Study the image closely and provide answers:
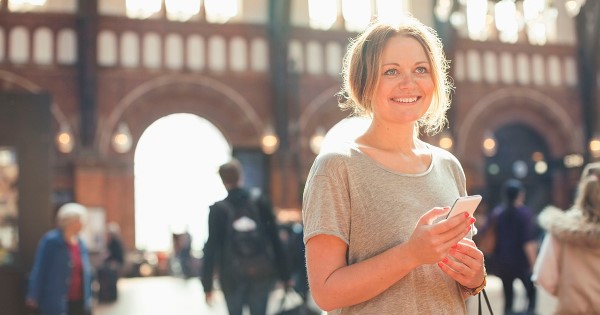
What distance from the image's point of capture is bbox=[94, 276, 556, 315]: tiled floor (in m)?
10.1

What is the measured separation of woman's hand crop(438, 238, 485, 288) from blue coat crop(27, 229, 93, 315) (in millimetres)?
4979

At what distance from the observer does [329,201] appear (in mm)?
1569

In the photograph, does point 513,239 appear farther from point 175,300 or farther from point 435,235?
point 175,300

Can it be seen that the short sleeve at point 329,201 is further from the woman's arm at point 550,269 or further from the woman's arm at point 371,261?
the woman's arm at point 550,269

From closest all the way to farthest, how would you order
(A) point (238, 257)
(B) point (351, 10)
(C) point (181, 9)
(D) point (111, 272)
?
(A) point (238, 257) → (D) point (111, 272) → (C) point (181, 9) → (B) point (351, 10)

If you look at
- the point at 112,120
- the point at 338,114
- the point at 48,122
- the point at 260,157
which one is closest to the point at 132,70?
the point at 112,120

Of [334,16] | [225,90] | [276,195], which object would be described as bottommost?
[276,195]

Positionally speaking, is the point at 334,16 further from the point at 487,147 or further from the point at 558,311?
the point at 558,311

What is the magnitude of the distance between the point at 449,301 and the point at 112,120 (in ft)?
50.5

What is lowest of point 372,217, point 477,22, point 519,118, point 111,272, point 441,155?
point 111,272

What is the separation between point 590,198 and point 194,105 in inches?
551

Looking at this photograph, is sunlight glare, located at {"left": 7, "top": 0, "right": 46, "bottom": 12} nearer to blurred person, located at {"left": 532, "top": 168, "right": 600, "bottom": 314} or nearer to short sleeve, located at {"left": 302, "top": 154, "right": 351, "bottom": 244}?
blurred person, located at {"left": 532, "top": 168, "right": 600, "bottom": 314}

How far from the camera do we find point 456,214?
4.85 ft

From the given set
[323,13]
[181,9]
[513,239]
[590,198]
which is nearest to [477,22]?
[323,13]
